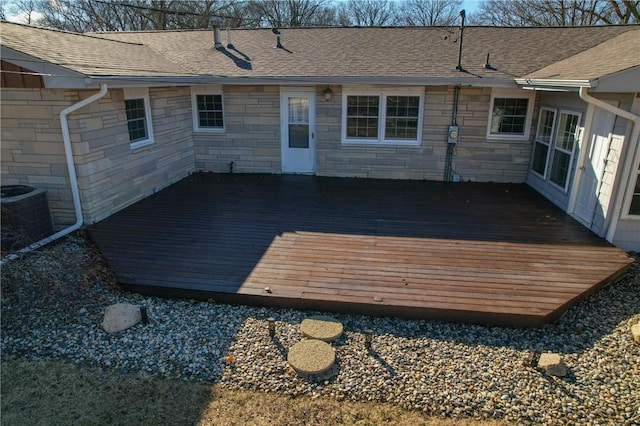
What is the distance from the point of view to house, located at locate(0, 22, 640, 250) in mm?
5691

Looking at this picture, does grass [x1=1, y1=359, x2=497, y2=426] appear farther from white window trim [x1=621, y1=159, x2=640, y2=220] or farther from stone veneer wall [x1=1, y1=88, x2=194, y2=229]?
white window trim [x1=621, y1=159, x2=640, y2=220]

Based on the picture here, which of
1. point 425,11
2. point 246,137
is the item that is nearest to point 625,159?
point 246,137

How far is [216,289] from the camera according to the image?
4527 mm

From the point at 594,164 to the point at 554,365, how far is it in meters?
4.00

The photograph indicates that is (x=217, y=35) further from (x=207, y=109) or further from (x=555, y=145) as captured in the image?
(x=555, y=145)

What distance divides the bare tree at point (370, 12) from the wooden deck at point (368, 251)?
82.0 ft

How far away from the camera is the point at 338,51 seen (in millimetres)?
9680

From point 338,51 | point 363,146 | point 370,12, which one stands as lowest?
point 363,146

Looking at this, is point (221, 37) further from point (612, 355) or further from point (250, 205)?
point (612, 355)

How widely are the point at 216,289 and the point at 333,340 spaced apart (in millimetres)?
1528

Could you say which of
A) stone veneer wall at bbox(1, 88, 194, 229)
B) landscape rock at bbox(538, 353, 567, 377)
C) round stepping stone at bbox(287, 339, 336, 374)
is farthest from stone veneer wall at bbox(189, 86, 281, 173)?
landscape rock at bbox(538, 353, 567, 377)

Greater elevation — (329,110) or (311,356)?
(329,110)

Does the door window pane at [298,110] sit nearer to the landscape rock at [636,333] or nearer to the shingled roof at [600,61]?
the shingled roof at [600,61]

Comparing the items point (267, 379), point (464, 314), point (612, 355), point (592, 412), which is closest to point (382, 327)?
point (464, 314)
